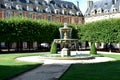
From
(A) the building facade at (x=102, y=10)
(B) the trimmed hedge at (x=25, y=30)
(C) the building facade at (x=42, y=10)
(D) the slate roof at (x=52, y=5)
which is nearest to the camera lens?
(B) the trimmed hedge at (x=25, y=30)

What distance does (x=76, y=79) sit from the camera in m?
15.5

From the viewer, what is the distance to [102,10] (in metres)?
86.1

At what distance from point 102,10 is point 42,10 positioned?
720 inches

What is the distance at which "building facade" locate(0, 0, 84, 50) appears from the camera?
249 ft

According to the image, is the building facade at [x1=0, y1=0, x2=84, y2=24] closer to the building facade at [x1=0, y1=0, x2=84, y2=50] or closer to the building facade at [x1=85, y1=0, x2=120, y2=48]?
the building facade at [x1=0, y1=0, x2=84, y2=50]

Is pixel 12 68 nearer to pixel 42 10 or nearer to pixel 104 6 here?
pixel 42 10

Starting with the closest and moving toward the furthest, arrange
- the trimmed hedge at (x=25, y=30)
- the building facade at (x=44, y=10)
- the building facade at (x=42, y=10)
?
the trimmed hedge at (x=25, y=30)
the building facade at (x=42, y=10)
the building facade at (x=44, y=10)

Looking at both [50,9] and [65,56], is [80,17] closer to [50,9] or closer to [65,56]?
[50,9]

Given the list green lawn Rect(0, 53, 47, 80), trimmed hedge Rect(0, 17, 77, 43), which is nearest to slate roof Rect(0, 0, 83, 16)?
trimmed hedge Rect(0, 17, 77, 43)

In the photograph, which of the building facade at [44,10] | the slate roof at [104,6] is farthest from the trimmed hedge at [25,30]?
the slate roof at [104,6]

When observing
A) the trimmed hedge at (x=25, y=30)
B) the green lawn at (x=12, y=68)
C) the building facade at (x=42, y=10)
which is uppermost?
the building facade at (x=42, y=10)

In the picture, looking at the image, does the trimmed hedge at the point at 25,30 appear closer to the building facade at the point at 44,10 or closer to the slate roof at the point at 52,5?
the building facade at the point at 44,10

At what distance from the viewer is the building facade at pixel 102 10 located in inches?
3205

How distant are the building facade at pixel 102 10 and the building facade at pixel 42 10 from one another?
4.24 meters
